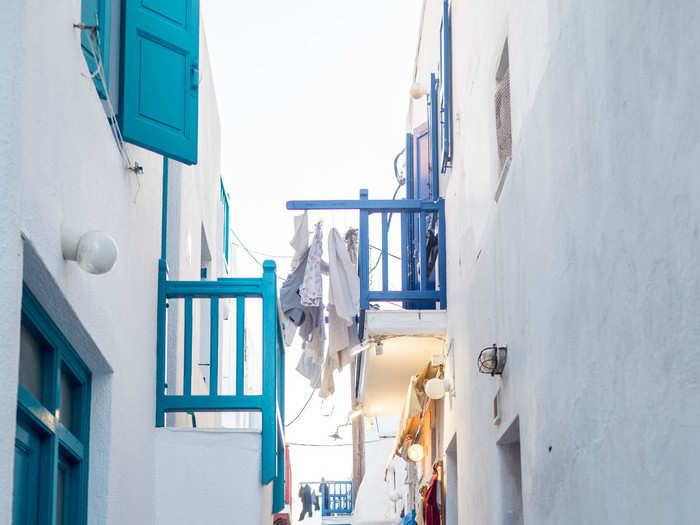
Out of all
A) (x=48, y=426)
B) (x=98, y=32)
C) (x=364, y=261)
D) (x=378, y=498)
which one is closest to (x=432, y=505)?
(x=364, y=261)

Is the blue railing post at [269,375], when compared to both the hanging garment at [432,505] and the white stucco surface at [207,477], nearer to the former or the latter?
the white stucco surface at [207,477]

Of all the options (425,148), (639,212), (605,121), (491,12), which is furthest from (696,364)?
(425,148)

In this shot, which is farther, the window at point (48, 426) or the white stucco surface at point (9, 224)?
the window at point (48, 426)

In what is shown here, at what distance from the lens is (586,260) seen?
514 centimetres

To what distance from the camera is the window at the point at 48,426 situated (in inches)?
206

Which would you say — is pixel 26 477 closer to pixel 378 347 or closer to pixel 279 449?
pixel 279 449

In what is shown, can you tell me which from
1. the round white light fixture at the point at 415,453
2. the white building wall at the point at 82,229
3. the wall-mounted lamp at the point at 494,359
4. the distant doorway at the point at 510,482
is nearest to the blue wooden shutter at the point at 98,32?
the white building wall at the point at 82,229

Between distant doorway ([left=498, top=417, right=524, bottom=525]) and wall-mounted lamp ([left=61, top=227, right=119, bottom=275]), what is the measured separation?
3610 millimetres

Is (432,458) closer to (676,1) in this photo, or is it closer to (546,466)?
(546,466)

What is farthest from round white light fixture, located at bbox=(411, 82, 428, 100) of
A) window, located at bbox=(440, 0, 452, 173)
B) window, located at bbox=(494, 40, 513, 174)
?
window, located at bbox=(494, 40, 513, 174)

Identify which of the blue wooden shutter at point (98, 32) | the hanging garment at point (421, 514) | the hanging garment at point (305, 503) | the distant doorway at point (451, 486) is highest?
the blue wooden shutter at point (98, 32)

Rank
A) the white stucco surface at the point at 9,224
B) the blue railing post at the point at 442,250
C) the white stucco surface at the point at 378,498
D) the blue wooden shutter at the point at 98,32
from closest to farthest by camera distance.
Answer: the white stucco surface at the point at 9,224 → the blue wooden shutter at the point at 98,32 → the blue railing post at the point at 442,250 → the white stucco surface at the point at 378,498

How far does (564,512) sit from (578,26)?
7.46 ft

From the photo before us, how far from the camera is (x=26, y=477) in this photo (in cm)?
541
